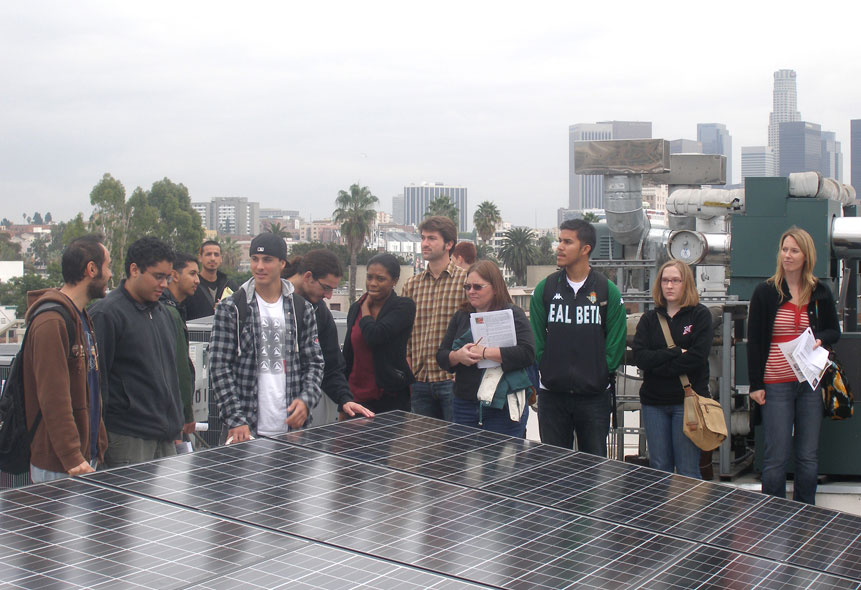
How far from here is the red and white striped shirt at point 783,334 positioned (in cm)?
529

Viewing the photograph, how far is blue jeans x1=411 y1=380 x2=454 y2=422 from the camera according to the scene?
575 cm

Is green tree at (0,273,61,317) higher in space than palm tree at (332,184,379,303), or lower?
lower

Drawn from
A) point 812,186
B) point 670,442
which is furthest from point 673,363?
point 812,186

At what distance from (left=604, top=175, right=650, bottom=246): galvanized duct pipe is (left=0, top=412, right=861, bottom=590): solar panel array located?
15178mm

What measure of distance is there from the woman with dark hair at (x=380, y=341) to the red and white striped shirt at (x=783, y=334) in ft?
7.17

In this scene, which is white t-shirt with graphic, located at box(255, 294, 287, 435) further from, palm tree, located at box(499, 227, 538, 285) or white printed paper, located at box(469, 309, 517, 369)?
palm tree, located at box(499, 227, 538, 285)

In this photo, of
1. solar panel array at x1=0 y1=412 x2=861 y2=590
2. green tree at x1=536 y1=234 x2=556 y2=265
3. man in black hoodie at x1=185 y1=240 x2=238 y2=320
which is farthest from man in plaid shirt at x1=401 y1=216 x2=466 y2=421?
green tree at x1=536 y1=234 x2=556 y2=265

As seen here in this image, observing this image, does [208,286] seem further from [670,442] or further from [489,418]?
[670,442]

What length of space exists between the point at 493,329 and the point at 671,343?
112 cm

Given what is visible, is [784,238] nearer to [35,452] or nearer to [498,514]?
[498,514]

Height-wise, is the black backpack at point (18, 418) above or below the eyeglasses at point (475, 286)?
below

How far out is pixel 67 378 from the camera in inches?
148

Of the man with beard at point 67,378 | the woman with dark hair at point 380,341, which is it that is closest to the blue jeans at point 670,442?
the woman with dark hair at point 380,341

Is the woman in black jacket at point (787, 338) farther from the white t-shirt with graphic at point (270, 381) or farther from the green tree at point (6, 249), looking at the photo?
the green tree at point (6, 249)
